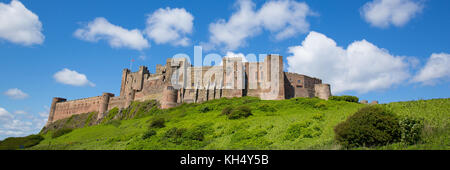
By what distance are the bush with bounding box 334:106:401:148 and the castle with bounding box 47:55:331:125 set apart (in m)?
38.2

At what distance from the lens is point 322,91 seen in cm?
6300

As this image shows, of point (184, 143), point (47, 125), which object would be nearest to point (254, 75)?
point (184, 143)

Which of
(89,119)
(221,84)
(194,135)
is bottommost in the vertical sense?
(194,135)

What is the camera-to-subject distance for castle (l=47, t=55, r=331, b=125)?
2265 inches

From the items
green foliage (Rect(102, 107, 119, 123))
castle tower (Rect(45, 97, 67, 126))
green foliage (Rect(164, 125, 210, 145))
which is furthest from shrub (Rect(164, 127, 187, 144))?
castle tower (Rect(45, 97, 67, 126))

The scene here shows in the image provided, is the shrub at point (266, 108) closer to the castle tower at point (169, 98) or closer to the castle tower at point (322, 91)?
the castle tower at point (169, 98)

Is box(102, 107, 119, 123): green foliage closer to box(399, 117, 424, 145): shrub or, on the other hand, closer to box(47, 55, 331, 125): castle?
box(47, 55, 331, 125): castle

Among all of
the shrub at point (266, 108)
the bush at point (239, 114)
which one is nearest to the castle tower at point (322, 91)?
the shrub at point (266, 108)

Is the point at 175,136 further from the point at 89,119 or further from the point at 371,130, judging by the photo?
the point at 89,119

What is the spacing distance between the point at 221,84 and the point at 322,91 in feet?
73.2

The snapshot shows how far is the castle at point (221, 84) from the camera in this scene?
5753 centimetres

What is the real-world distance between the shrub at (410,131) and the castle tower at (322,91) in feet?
154

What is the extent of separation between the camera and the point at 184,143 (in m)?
24.2

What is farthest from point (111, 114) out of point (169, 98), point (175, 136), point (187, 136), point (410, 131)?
point (410, 131)
